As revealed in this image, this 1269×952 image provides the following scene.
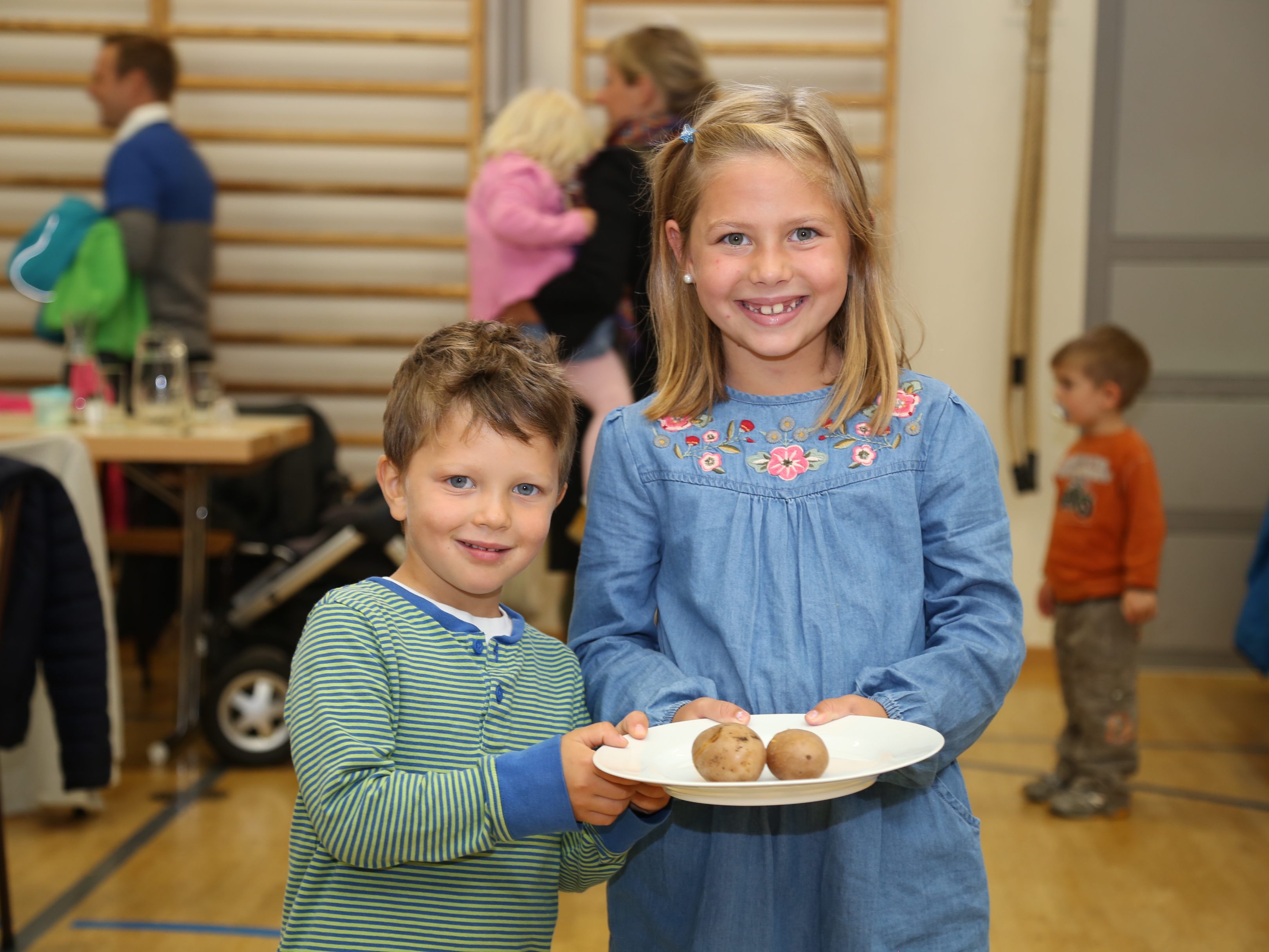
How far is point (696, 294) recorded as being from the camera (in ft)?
4.24

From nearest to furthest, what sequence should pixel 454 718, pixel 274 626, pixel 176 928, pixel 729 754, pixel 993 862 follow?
pixel 729 754 < pixel 454 718 < pixel 176 928 < pixel 993 862 < pixel 274 626

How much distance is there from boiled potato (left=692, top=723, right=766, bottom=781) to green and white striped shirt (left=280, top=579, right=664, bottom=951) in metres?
0.12

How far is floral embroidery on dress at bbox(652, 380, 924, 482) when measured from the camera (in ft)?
3.89

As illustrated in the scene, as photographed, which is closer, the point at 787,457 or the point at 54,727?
the point at 787,457

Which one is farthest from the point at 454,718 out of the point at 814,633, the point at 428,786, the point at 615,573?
the point at 814,633

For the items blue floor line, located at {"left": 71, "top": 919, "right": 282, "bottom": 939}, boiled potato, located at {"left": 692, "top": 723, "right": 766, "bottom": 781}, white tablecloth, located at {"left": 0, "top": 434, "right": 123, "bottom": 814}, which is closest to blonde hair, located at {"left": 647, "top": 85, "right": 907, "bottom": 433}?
boiled potato, located at {"left": 692, "top": 723, "right": 766, "bottom": 781}

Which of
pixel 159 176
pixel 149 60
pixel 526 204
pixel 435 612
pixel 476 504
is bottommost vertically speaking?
pixel 435 612

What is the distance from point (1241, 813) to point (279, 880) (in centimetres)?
221

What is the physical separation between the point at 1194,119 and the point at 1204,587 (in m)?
1.54


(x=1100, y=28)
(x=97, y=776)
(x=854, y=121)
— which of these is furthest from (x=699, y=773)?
(x=1100, y=28)

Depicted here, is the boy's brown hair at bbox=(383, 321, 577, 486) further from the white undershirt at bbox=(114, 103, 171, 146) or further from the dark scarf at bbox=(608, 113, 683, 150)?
the white undershirt at bbox=(114, 103, 171, 146)

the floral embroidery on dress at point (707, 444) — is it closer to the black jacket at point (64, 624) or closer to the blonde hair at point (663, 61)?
the black jacket at point (64, 624)

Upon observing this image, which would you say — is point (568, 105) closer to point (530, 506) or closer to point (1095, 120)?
point (1095, 120)

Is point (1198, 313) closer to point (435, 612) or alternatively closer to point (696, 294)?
point (696, 294)
